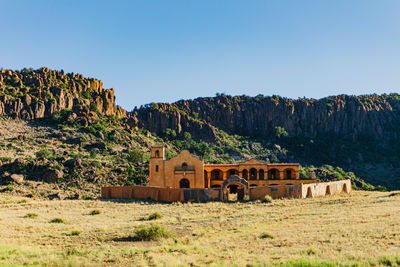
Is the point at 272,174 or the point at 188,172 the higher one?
the point at 188,172

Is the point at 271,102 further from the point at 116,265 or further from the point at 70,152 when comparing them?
the point at 116,265

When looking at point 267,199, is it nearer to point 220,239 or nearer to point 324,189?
point 324,189

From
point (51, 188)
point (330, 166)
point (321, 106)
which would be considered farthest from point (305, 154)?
point (51, 188)

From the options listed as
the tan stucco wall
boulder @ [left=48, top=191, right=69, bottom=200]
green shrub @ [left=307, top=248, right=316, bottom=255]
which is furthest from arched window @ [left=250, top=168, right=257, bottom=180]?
green shrub @ [left=307, top=248, right=316, bottom=255]

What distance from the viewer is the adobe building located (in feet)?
132

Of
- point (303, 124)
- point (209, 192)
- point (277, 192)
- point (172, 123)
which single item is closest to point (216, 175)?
point (209, 192)

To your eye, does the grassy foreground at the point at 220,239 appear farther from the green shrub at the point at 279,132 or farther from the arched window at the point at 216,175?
the green shrub at the point at 279,132

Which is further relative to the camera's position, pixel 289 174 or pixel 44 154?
pixel 44 154

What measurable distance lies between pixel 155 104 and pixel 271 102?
4098 centimetres

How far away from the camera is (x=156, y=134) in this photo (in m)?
108

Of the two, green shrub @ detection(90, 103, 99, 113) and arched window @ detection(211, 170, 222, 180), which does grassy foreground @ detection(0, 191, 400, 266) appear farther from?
green shrub @ detection(90, 103, 99, 113)

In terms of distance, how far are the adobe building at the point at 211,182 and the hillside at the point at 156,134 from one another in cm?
1136

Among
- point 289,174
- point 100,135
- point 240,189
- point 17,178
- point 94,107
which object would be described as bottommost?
point 240,189

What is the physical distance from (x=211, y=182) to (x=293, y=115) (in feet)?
256
